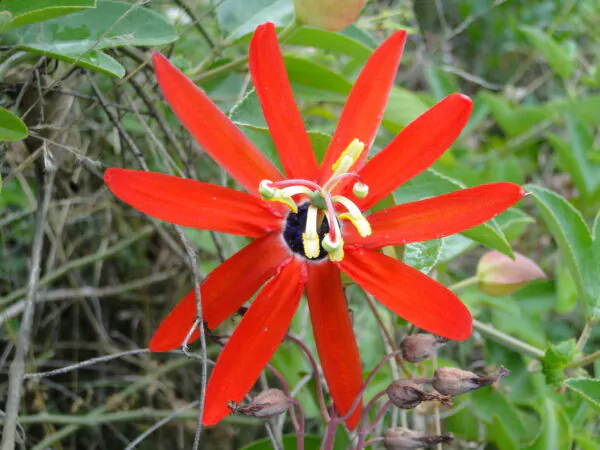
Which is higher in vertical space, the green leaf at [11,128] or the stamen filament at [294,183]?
the green leaf at [11,128]

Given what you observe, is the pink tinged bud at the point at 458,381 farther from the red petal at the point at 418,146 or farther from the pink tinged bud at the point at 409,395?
the red petal at the point at 418,146

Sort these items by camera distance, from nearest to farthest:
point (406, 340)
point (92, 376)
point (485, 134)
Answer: point (406, 340) < point (92, 376) < point (485, 134)

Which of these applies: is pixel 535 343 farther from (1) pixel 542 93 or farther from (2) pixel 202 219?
(1) pixel 542 93

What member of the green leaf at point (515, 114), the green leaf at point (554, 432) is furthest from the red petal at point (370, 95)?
the green leaf at point (515, 114)

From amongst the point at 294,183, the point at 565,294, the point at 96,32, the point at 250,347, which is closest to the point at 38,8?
the point at 96,32

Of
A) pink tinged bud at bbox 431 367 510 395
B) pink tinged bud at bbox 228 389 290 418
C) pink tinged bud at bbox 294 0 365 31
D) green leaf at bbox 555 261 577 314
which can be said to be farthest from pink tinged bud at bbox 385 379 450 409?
green leaf at bbox 555 261 577 314

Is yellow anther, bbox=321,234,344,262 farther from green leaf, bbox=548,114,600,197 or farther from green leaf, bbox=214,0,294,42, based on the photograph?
green leaf, bbox=548,114,600,197

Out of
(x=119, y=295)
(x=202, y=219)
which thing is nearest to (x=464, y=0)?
(x=119, y=295)
